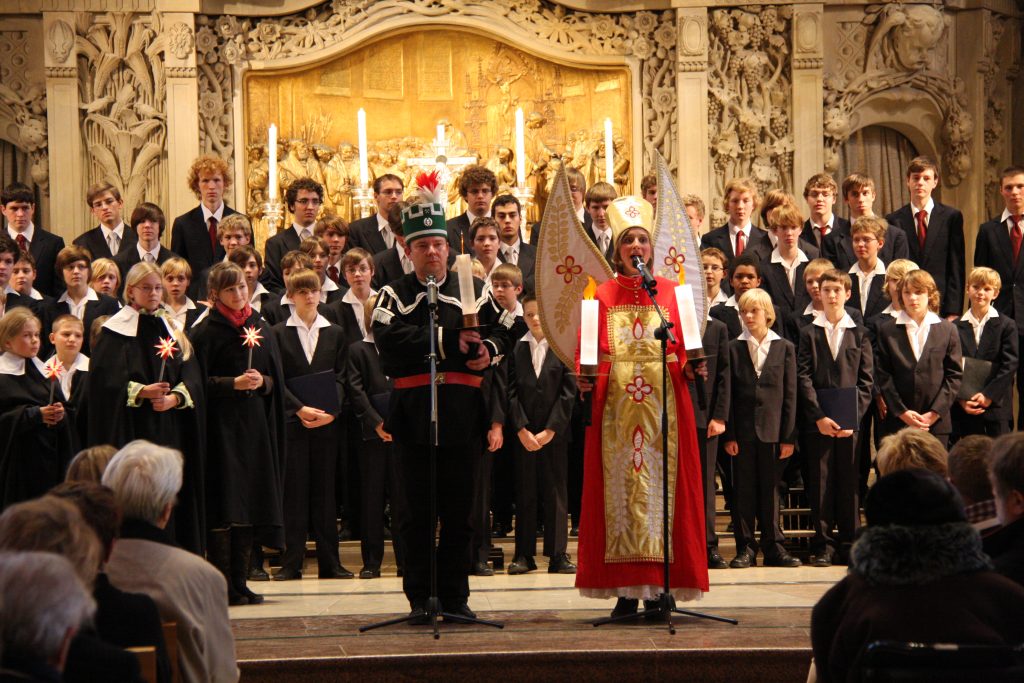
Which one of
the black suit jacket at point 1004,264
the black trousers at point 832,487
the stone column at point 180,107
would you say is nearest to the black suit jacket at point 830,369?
the black trousers at point 832,487

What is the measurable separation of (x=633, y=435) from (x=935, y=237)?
405cm

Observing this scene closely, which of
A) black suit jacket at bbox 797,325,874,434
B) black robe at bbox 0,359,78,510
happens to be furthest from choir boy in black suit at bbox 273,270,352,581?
black suit jacket at bbox 797,325,874,434

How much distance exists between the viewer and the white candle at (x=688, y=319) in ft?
19.4

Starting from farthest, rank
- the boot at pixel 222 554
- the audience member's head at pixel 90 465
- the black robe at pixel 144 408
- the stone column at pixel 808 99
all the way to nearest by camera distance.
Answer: the stone column at pixel 808 99 → the boot at pixel 222 554 → the black robe at pixel 144 408 → the audience member's head at pixel 90 465

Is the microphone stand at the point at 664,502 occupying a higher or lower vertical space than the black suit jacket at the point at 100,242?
lower

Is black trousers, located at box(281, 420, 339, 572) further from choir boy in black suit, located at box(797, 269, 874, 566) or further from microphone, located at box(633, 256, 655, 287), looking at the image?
choir boy in black suit, located at box(797, 269, 874, 566)

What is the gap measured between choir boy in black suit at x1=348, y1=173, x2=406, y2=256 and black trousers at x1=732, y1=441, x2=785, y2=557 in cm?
263

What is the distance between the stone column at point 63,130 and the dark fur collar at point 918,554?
360 inches

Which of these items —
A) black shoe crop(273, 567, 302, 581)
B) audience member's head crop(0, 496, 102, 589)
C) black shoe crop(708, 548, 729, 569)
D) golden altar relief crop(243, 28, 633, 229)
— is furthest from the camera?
golden altar relief crop(243, 28, 633, 229)

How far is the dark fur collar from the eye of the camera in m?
3.28

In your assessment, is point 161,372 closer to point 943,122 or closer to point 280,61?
point 280,61

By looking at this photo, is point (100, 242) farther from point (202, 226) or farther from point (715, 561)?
point (715, 561)

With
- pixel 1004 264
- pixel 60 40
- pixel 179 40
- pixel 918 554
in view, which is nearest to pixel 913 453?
pixel 918 554

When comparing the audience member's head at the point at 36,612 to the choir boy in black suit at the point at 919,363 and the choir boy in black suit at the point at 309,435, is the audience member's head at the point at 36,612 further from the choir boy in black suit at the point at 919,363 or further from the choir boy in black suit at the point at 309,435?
the choir boy in black suit at the point at 919,363
